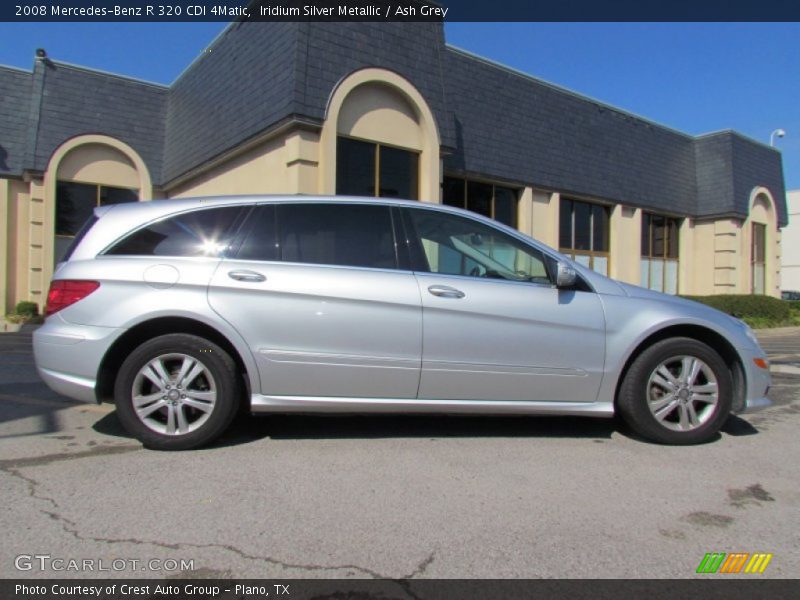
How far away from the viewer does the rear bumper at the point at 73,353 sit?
155 inches

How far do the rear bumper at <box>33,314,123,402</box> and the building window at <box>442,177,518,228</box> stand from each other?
33.0 feet

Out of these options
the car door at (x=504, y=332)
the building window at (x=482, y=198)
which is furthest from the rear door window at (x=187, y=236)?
the building window at (x=482, y=198)

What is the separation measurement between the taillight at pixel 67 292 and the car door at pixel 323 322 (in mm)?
856

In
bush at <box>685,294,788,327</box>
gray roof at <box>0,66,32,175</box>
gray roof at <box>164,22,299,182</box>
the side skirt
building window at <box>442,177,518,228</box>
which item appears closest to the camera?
the side skirt

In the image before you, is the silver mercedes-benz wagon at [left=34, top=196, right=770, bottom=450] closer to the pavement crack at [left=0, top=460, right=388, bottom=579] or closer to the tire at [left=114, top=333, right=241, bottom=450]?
the tire at [left=114, top=333, right=241, bottom=450]

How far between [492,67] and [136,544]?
45.5 feet

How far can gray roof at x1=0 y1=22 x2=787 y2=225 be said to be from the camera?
10328 mm

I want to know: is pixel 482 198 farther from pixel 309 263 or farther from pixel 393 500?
pixel 393 500

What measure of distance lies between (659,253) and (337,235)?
17.1 metres

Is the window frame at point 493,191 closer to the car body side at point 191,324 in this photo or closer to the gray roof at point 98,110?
the gray roof at point 98,110

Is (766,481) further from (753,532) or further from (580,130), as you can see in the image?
(580,130)

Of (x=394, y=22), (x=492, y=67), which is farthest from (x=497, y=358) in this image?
(x=492, y=67)

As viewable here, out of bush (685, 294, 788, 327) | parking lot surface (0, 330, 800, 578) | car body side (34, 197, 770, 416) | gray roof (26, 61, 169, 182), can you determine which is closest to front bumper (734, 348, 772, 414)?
car body side (34, 197, 770, 416)

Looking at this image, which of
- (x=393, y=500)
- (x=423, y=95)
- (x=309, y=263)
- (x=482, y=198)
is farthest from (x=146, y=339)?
(x=482, y=198)
